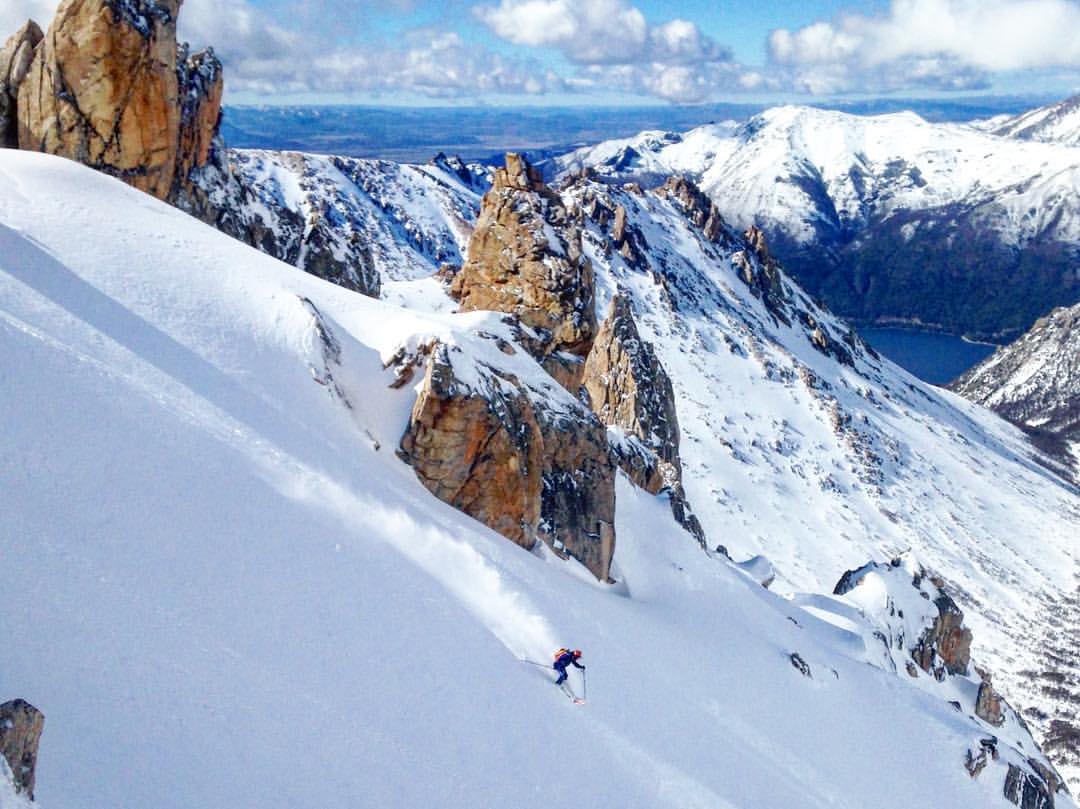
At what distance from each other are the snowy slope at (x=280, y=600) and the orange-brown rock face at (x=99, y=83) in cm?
635

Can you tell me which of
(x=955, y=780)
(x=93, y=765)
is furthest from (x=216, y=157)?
(x=955, y=780)

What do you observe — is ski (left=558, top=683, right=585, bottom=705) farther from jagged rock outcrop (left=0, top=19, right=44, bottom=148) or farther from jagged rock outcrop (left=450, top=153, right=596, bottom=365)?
jagged rock outcrop (left=0, top=19, right=44, bottom=148)

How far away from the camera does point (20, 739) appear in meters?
6.59

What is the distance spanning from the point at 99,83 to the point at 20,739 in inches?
1109

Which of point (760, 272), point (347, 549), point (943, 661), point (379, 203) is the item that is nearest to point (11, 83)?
point (347, 549)

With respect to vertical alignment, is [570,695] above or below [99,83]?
below

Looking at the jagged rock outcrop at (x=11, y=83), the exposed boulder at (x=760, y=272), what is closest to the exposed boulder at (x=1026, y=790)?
the jagged rock outcrop at (x=11, y=83)

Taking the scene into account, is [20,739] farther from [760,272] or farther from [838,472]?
[760,272]

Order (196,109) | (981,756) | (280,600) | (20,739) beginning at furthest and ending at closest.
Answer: (196,109) → (981,756) → (280,600) → (20,739)

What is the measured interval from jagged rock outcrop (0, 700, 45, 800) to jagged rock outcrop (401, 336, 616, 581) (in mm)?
12854

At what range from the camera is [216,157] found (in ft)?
126

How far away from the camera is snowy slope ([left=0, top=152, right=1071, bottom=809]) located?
9.16 m

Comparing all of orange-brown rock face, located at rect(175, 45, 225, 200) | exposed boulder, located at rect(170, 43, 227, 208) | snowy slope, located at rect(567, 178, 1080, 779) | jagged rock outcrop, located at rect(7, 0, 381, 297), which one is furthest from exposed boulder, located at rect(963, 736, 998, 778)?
orange-brown rock face, located at rect(175, 45, 225, 200)

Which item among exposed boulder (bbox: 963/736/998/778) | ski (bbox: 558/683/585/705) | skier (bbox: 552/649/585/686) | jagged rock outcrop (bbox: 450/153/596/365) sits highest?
jagged rock outcrop (bbox: 450/153/596/365)
